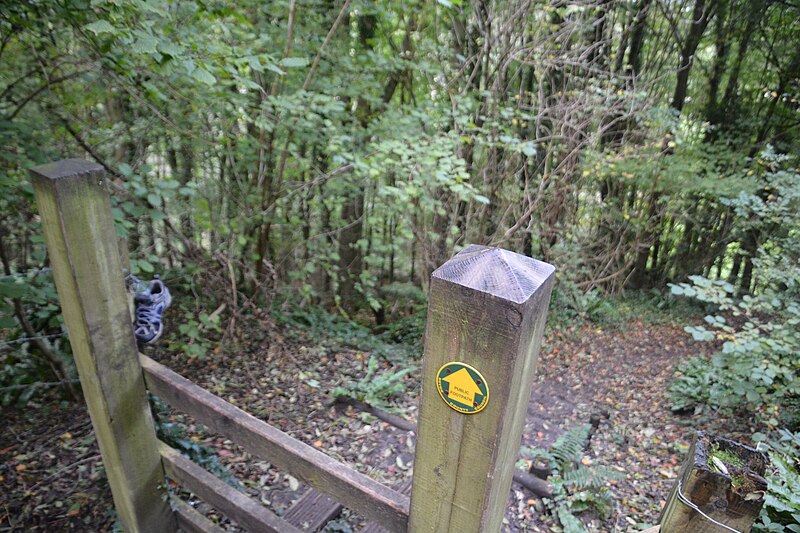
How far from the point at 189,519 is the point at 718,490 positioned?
2.34 m

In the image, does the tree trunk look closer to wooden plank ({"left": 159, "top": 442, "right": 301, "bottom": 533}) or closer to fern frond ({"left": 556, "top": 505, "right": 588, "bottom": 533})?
fern frond ({"left": 556, "top": 505, "right": 588, "bottom": 533})

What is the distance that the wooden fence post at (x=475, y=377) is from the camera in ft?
2.89

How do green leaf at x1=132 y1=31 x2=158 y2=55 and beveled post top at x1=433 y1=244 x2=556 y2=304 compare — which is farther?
green leaf at x1=132 y1=31 x2=158 y2=55

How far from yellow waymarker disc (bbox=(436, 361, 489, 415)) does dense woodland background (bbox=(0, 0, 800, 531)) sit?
2.05m

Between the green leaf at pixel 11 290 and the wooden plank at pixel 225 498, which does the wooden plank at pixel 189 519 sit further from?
the green leaf at pixel 11 290

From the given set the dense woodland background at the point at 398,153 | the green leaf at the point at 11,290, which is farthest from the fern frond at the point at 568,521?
the green leaf at the point at 11,290

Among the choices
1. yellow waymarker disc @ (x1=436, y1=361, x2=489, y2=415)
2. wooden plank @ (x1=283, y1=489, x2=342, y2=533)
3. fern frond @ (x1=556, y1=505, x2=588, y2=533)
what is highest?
yellow waymarker disc @ (x1=436, y1=361, x2=489, y2=415)

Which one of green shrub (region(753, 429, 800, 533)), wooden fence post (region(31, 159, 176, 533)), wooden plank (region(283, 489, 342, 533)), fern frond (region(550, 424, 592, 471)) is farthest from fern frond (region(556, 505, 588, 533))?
wooden fence post (region(31, 159, 176, 533))

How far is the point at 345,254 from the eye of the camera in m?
8.75

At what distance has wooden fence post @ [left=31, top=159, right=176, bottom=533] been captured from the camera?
1559mm

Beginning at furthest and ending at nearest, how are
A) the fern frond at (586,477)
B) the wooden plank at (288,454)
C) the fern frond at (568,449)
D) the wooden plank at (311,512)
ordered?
1. the fern frond at (568,449)
2. the fern frond at (586,477)
3. the wooden plank at (311,512)
4. the wooden plank at (288,454)

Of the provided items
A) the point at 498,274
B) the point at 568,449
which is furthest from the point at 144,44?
the point at 568,449

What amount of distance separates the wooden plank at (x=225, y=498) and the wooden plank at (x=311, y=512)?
88 cm

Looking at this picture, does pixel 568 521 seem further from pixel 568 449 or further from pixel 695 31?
pixel 695 31
